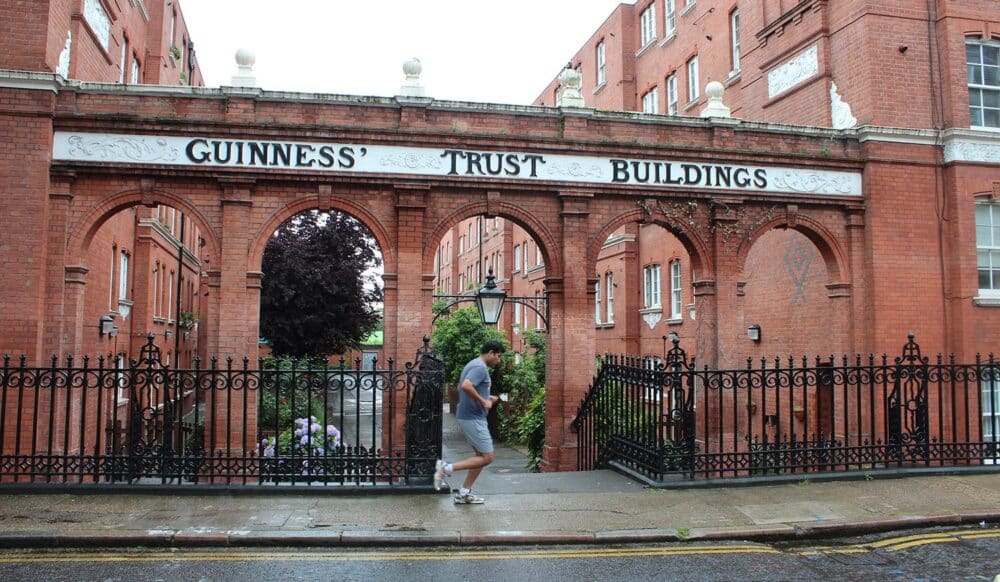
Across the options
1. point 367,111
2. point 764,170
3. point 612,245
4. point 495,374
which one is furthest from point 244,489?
point 612,245

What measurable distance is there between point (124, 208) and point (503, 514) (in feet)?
26.9

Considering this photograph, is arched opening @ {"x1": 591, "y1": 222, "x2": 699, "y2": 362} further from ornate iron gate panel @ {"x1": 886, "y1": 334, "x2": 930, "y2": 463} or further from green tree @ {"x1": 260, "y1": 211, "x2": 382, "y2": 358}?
ornate iron gate panel @ {"x1": 886, "y1": 334, "x2": 930, "y2": 463}

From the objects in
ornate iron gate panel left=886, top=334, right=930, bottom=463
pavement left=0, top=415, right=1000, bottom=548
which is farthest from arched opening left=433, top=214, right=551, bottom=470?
ornate iron gate panel left=886, top=334, right=930, bottom=463

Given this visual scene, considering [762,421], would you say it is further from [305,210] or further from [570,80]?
[305,210]

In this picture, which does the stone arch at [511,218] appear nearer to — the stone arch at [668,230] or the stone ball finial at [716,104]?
the stone arch at [668,230]

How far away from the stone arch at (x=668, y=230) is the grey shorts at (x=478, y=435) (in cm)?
567

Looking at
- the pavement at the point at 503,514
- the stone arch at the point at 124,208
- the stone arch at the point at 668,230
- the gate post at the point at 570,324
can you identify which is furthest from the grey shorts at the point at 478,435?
the stone arch at the point at 124,208

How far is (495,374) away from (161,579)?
18.7 metres

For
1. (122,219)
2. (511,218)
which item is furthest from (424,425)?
(122,219)

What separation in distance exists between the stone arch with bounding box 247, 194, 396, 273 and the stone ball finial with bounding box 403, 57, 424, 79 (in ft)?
8.18

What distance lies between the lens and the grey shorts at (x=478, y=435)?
25.9 ft

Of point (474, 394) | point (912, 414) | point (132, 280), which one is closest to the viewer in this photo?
point (474, 394)

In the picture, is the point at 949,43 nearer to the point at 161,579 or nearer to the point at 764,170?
the point at 764,170

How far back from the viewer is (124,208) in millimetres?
11820
